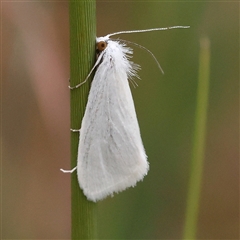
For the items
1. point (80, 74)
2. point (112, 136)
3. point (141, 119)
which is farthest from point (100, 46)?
point (141, 119)

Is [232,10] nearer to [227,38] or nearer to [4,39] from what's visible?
[227,38]

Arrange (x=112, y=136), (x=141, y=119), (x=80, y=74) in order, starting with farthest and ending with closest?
(x=141, y=119)
(x=112, y=136)
(x=80, y=74)

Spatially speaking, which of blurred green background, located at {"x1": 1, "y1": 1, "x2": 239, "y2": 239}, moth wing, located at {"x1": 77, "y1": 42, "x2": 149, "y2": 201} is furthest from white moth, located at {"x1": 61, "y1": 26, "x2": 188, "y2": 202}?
blurred green background, located at {"x1": 1, "y1": 1, "x2": 239, "y2": 239}

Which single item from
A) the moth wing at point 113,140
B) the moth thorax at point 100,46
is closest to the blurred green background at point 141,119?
the moth wing at point 113,140

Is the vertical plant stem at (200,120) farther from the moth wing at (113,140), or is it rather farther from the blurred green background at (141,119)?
the blurred green background at (141,119)

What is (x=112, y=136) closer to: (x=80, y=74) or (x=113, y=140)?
(x=113, y=140)

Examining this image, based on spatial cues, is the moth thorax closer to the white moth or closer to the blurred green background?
the white moth
